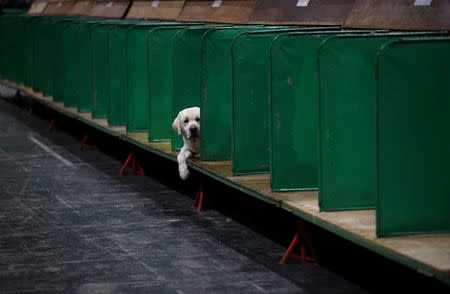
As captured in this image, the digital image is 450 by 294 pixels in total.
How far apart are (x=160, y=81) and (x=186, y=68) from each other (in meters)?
0.68

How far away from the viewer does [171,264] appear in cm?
534

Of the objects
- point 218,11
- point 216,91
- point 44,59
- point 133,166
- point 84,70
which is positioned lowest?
point 133,166

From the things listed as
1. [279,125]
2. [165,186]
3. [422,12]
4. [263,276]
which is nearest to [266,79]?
[279,125]

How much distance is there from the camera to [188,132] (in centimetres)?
679

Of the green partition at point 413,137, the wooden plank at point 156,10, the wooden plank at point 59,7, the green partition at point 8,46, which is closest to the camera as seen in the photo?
the green partition at point 413,137

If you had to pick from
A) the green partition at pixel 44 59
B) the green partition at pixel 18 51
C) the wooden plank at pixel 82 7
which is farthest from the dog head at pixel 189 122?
the wooden plank at pixel 82 7

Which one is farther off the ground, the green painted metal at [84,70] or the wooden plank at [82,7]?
the wooden plank at [82,7]

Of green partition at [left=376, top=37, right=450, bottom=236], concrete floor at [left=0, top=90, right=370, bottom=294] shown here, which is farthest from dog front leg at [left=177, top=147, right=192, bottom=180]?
green partition at [left=376, top=37, right=450, bottom=236]

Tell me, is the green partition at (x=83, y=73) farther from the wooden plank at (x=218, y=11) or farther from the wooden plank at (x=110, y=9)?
the wooden plank at (x=110, y=9)

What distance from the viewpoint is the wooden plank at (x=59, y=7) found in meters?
14.8

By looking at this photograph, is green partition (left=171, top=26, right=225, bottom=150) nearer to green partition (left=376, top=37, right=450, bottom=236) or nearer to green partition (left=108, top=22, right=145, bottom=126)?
green partition (left=108, top=22, right=145, bottom=126)

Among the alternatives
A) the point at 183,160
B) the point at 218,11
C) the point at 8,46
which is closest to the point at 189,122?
the point at 183,160

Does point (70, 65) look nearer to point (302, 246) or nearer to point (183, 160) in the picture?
point (183, 160)

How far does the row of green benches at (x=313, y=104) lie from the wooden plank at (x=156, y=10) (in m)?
1.52
